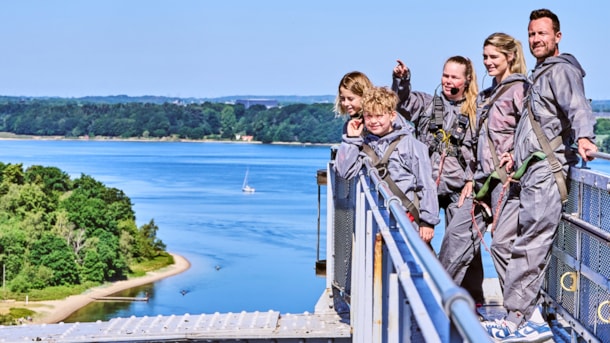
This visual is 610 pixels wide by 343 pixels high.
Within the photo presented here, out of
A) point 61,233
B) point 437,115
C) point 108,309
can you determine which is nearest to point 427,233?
point 437,115

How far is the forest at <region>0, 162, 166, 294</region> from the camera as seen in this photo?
68.8 meters

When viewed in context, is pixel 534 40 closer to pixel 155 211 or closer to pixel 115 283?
pixel 115 283

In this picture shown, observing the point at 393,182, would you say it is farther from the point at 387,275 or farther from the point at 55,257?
the point at 55,257

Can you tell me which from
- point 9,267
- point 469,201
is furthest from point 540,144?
point 9,267

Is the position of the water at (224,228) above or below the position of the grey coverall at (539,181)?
below

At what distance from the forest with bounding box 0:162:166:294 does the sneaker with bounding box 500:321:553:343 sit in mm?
66174

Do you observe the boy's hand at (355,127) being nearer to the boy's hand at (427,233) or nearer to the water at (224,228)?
the boy's hand at (427,233)

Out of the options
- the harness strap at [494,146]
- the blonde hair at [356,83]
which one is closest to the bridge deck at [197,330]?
the blonde hair at [356,83]

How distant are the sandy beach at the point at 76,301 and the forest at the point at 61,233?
50.7 inches

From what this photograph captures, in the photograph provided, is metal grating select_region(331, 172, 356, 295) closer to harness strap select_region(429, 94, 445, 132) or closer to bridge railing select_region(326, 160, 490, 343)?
bridge railing select_region(326, 160, 490, 343)

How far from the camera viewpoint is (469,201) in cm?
514

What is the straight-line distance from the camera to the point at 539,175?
444cm

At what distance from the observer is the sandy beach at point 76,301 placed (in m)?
62.6

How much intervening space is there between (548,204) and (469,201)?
0.74 meters
